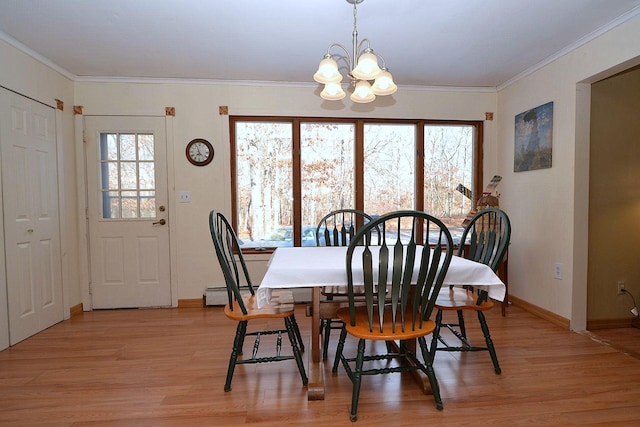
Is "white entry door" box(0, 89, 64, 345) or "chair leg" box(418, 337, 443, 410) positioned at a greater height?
"white entry door" box(0, 89, 64, 345)

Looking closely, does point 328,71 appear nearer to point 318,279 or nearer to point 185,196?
point 318,279

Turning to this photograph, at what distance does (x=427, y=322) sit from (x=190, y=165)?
8.97 feet

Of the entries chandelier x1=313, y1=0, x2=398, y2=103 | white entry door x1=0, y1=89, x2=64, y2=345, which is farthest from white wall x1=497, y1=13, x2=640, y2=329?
white entry door x1=0, y1=89, x2=64, y2=345

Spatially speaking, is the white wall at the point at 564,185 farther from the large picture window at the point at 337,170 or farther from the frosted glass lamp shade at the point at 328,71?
the frosted glass lamp shade at the point at 328,71

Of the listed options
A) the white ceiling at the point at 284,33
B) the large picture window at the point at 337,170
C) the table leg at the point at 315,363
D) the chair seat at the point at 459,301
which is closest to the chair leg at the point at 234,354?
Result: the table leg at the point at 315,363

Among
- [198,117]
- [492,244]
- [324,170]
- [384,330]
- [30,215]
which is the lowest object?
[384,330]

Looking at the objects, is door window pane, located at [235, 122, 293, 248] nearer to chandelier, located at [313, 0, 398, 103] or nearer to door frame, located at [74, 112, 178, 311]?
door frame, located at [74, 112, 178, 311]

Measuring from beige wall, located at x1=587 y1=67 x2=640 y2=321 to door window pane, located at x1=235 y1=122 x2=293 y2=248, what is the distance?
8.97 feet

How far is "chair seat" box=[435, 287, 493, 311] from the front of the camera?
6.38ft

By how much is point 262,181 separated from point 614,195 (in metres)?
3.18

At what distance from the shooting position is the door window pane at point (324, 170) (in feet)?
11.7

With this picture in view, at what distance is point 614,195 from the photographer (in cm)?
274

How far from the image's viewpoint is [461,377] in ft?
6.43

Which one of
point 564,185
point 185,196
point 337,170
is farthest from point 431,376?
point 185,196
